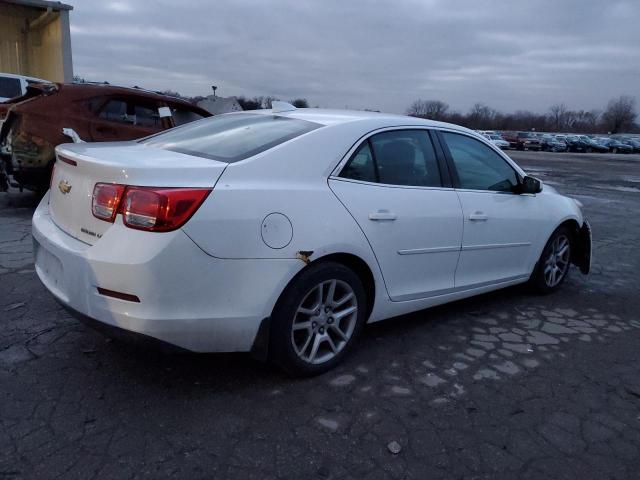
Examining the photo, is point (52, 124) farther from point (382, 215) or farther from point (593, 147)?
point (593, 147)

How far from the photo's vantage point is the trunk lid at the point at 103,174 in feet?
8.59

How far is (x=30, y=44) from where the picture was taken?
62.8ft

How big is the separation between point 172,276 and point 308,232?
734 mm

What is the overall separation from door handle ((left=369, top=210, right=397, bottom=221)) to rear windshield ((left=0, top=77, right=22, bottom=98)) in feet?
44.2

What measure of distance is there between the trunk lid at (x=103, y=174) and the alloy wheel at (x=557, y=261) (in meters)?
3.32

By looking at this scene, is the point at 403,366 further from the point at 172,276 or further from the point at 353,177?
the point at 172,276

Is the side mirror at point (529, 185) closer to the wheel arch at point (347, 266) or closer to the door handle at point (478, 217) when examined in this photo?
the door handle at point (478, 217)

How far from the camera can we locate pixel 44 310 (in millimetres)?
3928

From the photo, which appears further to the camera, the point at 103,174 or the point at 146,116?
the point at 146,116

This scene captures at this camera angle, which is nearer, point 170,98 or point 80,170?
point 80,170

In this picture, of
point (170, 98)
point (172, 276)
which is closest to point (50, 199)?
point (172, 276)

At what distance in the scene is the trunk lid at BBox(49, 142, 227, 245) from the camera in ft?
8.59

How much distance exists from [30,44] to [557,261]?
780 inches

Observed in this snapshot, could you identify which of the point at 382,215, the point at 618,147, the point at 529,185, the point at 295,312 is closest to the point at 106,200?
the point at 295,312
